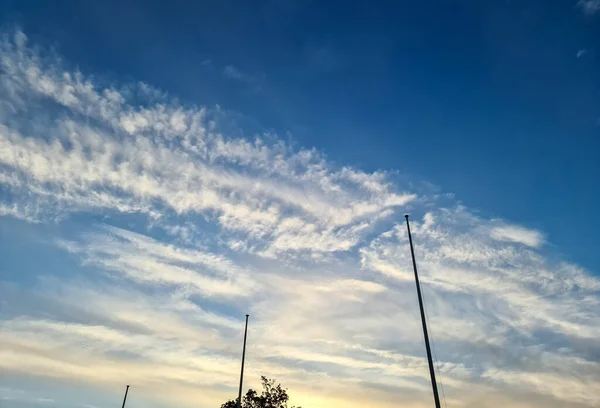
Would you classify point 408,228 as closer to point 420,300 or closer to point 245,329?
point 420,300

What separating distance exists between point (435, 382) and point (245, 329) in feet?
78.1

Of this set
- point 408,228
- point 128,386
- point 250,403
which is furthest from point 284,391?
point 408,228

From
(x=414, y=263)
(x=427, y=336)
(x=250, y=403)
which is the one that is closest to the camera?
A: (x=427, y=336)

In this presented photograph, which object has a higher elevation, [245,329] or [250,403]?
[245,329]

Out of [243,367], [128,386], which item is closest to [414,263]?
[243,367]

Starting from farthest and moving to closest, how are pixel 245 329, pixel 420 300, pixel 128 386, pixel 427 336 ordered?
pixel 128 386
pixel 245 329
pixel 420 300
pixel 427 336

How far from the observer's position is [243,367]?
115ft

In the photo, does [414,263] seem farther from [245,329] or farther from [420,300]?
[245,329]

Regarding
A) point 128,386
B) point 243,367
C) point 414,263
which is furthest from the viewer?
point 128,386

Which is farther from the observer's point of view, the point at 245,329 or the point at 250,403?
the point at 250,403

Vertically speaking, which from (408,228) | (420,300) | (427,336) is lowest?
(427,336)

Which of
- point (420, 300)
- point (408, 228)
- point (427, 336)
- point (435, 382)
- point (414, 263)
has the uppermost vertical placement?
point (408, 228)

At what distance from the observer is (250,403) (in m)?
50.3

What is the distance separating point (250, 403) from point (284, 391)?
464 cm
